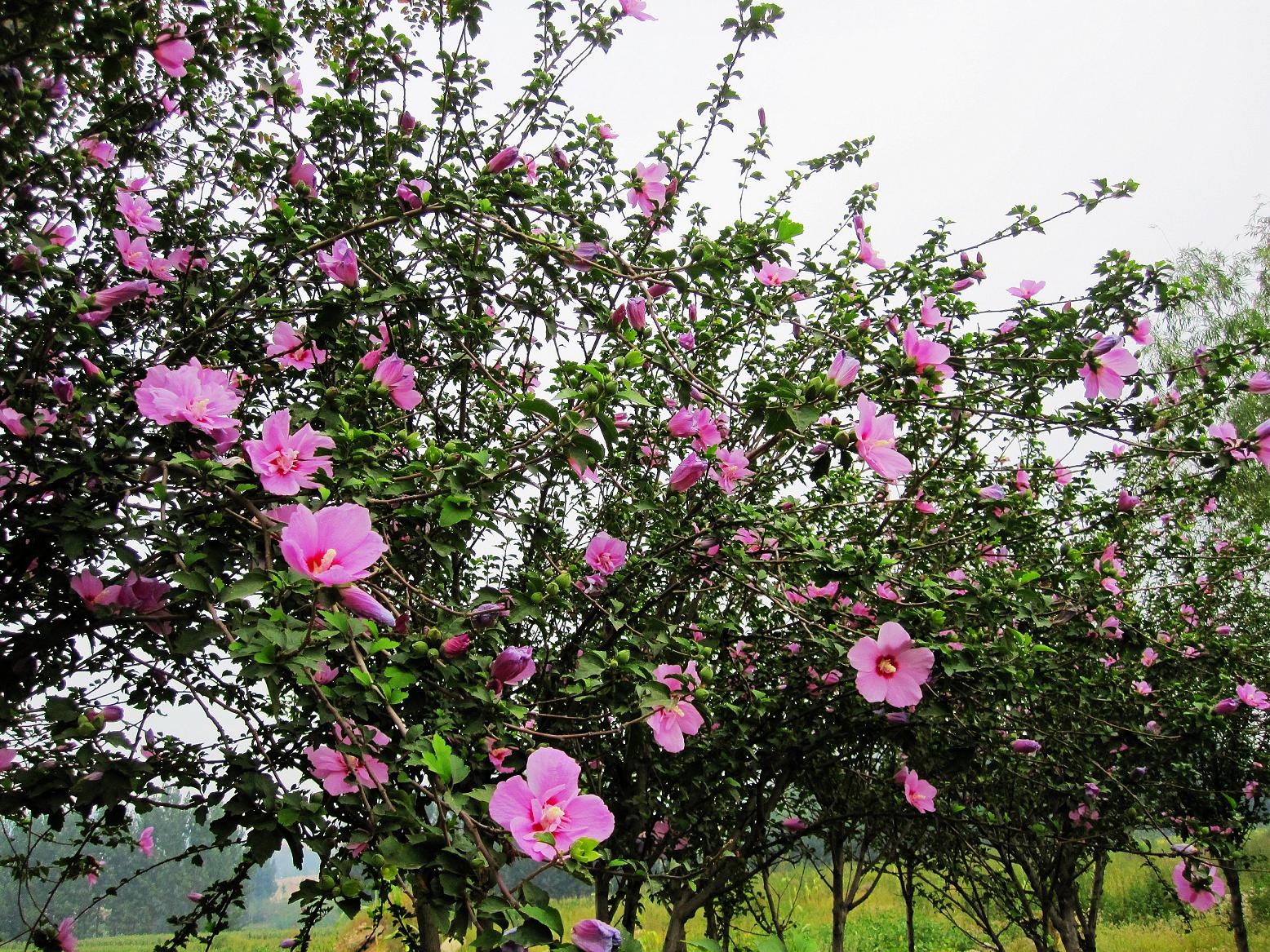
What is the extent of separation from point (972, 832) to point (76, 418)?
3.52m

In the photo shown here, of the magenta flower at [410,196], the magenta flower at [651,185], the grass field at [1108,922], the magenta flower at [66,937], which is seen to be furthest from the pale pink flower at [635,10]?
the grass field at [1108,922]

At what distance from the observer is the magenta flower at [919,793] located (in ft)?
7.97

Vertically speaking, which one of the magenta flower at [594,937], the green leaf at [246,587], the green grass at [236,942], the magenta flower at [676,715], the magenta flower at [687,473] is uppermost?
the magenta flower at [687,473]

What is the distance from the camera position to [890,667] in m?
1.44

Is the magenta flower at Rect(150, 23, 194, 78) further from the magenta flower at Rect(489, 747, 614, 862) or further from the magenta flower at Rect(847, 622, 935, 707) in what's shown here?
the magenta flower at Rect(847, 622, 935, 707)

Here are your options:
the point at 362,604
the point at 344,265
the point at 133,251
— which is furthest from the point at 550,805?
the point at 133,251

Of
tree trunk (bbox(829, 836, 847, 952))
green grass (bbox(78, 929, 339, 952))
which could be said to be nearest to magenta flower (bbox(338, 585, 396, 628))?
green grass (bbox(78, 929, 339, 952))

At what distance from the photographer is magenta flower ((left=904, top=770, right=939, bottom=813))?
7.97 feet

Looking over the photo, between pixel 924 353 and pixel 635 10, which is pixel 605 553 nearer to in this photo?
pixel 924 353

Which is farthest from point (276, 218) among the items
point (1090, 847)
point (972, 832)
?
point (1090, 847)

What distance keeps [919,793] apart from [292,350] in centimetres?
221

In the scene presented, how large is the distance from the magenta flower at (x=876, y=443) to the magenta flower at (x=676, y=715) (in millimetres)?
517

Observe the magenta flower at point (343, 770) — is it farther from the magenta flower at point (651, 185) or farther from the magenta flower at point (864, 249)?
the magenta flower at point (864, 249)

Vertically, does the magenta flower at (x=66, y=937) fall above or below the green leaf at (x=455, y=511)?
below
